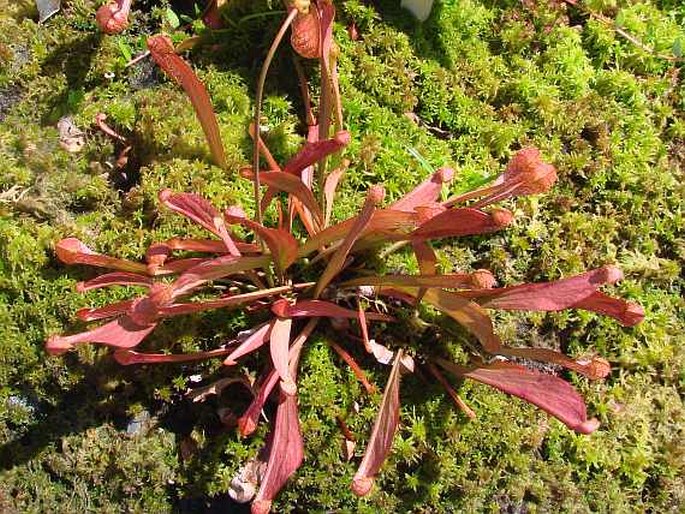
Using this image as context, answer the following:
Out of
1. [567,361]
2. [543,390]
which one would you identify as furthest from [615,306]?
[543,390]

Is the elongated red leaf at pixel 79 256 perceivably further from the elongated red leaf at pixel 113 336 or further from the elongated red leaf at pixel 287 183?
the elongated red leaf at pixel 287 183

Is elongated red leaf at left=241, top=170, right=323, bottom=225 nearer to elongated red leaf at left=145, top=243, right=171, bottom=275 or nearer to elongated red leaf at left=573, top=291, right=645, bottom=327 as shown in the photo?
elongated red leaf at left=145, top=243, right=171, bottom=275

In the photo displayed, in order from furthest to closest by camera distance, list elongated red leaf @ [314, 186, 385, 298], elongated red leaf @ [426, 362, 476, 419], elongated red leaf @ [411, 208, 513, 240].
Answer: elongated red leaf @ [426, 362, 476, 419], elongated red leaf @ [411, 208, 513, 240], elongated red leaf @ [314, 186, 385, 298]

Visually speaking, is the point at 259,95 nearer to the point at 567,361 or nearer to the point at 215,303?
the point at 215,303

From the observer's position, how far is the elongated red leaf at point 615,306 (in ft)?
6.72

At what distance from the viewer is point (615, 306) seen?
2.06m

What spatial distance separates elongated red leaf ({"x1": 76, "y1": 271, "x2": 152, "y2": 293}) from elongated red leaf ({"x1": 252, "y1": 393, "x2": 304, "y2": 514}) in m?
0.54

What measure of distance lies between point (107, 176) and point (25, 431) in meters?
0.89

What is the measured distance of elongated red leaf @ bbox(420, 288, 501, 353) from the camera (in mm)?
2023

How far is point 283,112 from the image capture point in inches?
102

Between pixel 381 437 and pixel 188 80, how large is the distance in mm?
1148

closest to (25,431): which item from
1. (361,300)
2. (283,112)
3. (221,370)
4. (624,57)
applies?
(221,370)

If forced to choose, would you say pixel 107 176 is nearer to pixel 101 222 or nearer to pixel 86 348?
pixel 101 222

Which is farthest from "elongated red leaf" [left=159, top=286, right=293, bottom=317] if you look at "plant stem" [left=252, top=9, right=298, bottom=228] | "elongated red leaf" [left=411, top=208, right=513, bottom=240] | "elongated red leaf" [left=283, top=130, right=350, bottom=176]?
"elongated red leaf" [left=411, top=208, right=513, bottom=240]
